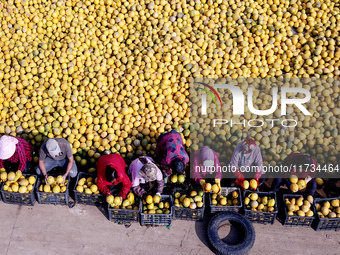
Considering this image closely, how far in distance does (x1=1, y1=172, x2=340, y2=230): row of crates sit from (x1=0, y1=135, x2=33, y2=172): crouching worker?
0.45 metres

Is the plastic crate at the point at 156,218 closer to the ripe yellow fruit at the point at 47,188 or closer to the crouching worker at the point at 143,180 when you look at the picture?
the crouching worker at the point at 143,180

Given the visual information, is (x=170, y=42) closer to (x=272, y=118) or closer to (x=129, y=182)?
(x=272, y=118)

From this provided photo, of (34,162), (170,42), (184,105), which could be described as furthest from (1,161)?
(170,42)

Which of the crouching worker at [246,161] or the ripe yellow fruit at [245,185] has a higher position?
the crouching worker at [246,161]

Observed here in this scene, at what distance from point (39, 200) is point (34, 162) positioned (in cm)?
89

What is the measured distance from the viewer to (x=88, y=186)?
599 cm

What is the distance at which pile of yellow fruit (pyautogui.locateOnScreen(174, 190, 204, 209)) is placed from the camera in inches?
226

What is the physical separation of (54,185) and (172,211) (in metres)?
2.32

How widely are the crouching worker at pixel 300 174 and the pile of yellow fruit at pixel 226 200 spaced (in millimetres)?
825

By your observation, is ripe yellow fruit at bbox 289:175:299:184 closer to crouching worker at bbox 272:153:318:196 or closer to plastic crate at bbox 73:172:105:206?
crouching worker at bbox 272:153:318:196

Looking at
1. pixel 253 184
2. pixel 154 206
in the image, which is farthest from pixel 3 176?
pixel 253 184

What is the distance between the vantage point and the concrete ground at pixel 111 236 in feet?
18.3

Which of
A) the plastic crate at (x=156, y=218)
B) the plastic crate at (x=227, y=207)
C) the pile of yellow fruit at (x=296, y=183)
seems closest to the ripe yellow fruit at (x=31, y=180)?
the plastic crate at (x=156, y=218)

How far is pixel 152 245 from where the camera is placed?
565cm
